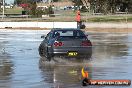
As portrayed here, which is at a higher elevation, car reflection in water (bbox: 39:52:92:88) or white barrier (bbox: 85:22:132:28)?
car reflection in water (bbox: 39:52:92:88)

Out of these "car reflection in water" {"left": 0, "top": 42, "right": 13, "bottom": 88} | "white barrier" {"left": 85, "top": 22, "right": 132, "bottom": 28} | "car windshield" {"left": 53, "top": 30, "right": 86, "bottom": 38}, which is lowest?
"white barrier" {"left": 85, "top": 22, "right": 132, "bottom": 28}

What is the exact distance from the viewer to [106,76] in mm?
15188

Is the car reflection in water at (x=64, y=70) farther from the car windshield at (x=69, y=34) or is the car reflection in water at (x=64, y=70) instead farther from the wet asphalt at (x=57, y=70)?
the car windshield at (x=69, y=34)

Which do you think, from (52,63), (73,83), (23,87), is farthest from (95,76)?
(52,63)

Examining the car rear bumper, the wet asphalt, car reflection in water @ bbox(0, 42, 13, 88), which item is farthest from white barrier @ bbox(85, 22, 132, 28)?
the car rear bumper

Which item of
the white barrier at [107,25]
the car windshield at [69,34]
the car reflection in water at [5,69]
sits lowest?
the white barrier at [107,25]

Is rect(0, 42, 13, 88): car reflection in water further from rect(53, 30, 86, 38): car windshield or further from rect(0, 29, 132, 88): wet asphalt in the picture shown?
rect(53, 30, 86, 38): car windshield

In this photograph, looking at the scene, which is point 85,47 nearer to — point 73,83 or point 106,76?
point 106,76

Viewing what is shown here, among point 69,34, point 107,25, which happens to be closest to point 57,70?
point 69,34

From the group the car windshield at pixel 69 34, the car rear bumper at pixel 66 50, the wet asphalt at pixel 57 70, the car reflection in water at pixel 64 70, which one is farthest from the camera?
the car windshield at pixel 69 34

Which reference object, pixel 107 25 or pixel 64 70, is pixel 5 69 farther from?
pixel 107 25

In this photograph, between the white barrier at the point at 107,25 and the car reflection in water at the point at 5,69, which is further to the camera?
the white barrier at the point at 107,25

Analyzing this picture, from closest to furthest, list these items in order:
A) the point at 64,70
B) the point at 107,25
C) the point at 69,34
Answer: the point at 64,70
the point at 69,34
the point at 107,25

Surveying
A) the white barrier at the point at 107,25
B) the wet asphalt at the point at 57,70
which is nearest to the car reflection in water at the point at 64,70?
the wet asphalt at the point at 57,70
